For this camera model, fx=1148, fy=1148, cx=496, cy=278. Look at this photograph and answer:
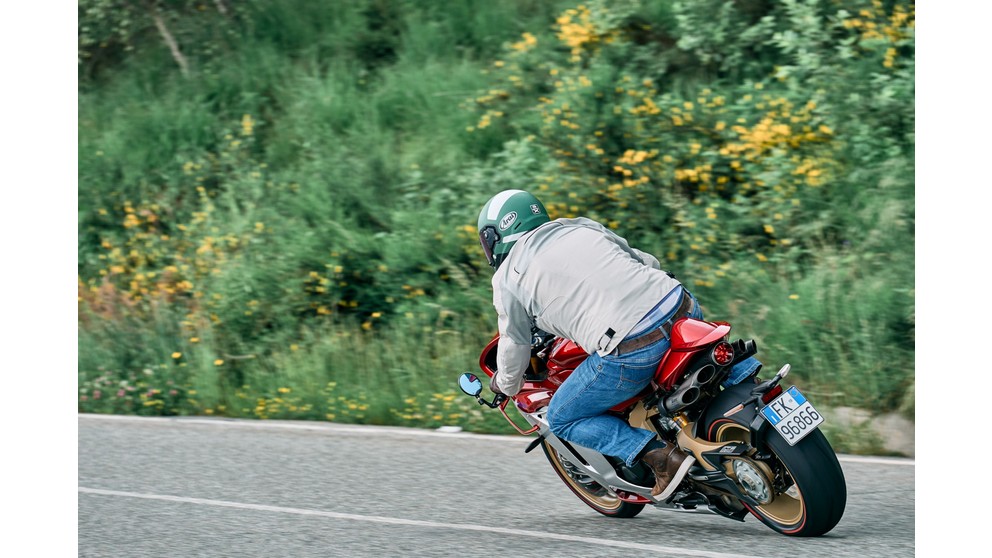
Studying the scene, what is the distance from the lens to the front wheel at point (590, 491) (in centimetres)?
655

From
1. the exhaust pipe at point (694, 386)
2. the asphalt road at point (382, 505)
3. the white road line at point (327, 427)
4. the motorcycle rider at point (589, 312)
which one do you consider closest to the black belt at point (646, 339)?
the motorcycle rider at point (589, 312)

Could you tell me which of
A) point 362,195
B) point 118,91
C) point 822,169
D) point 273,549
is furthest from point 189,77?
point 273,549

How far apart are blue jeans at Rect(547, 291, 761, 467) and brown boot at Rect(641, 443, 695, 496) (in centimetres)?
8

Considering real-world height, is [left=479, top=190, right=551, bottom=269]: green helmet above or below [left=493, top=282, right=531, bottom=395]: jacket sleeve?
above

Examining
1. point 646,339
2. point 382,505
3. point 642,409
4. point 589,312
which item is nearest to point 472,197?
point 382,505

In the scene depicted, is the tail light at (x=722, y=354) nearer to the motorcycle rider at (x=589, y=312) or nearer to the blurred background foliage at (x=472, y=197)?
the motorcycle rider at (x=589, y=312)

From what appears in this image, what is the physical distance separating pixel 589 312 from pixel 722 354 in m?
0.69

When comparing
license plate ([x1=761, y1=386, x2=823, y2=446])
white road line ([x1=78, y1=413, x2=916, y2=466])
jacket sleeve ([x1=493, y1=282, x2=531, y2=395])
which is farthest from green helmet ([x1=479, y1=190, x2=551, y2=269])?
white road line ([x1=78, y1=413, x2=916, y2=466])

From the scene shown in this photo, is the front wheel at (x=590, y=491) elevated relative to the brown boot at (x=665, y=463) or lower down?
lower down

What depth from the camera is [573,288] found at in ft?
18.8

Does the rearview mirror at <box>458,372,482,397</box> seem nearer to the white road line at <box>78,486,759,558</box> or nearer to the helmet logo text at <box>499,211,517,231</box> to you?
the white road line at <box>78,486,759,558</box>

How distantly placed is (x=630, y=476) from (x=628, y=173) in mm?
6050

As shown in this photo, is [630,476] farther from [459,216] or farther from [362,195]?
[362,195]

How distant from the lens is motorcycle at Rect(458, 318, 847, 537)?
208 inches
